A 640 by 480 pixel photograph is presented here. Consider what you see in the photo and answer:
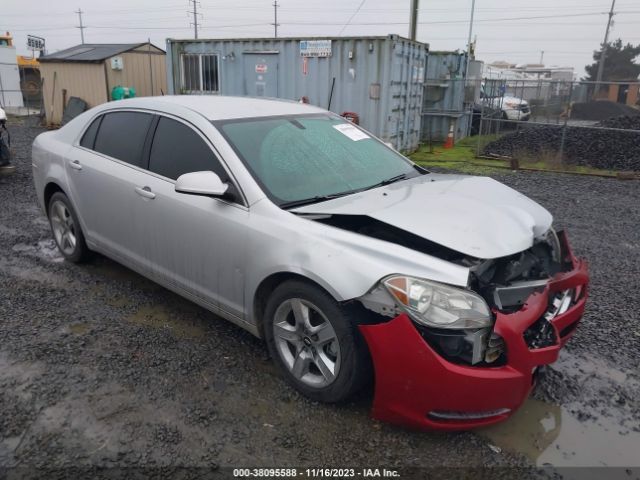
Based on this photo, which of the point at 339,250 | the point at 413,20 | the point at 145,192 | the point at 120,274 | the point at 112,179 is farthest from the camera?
the point at 413,20

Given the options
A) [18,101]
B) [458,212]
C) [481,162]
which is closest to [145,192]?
[458,212]

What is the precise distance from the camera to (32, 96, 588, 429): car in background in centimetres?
257

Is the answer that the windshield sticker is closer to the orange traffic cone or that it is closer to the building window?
the building window

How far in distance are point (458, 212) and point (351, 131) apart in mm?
1437

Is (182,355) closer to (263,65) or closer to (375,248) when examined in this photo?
(375,248)

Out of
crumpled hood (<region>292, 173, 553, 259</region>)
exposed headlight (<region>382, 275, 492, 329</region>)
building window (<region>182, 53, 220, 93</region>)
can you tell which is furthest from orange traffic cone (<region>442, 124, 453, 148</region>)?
exposed headlight (<region>382, 275, 492, 329</region>)

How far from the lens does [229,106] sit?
395 cm

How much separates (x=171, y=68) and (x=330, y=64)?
4.46 metres

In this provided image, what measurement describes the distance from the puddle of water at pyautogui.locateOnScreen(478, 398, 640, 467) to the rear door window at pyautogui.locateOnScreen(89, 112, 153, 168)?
302 centimetres

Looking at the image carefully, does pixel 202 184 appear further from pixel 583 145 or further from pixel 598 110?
pixel 598 110

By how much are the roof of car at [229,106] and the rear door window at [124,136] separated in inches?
4.4

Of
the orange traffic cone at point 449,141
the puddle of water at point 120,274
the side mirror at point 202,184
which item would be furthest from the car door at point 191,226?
the orange traffic cone at point 449,141

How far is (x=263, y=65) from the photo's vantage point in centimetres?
1245

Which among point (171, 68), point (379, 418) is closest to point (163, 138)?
point (379, 418)
